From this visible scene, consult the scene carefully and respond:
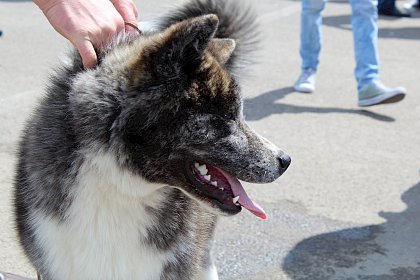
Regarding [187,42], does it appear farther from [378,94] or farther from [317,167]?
[378,94]

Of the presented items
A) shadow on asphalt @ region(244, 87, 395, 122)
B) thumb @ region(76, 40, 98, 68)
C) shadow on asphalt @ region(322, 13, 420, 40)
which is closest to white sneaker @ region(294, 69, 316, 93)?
shadow on asphalt @ region(244, 87, 395, 122)

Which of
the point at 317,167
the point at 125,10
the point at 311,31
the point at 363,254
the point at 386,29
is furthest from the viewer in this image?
the point at 386,29

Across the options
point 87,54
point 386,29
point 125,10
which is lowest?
point 386,29

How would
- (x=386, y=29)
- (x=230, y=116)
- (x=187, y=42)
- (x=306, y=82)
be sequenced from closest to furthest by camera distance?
(x=187, y=42)
(x=230, y=116)
(x=306, y=82)
(x=386, y=29)

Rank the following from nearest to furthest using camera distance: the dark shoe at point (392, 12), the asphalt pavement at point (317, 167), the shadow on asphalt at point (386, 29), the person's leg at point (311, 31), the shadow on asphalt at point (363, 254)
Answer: the shadow on asphalt at point (363, 254)
the asphalt pavement at point (317, 167)
the person's leg at point (311, 31)
the shadow on asphalt at point (386, 29)
the dark shoe at point (392, 12)

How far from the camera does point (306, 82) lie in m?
6.27

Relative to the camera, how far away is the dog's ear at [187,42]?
7.39ft

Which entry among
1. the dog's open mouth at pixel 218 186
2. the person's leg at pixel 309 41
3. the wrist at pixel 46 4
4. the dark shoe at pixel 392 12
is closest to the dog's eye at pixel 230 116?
the dog's open mouth at pixel 218 186

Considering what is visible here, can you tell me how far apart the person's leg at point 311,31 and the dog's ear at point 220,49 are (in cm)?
338

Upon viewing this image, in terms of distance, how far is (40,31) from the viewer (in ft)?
25.5

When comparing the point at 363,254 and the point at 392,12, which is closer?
the point at 363,254

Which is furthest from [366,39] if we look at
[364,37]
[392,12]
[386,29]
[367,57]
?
[392,12]

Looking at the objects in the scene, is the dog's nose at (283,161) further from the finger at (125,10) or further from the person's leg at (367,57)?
the person's leg at (367,57)

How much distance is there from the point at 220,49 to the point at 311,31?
3.56 metres
